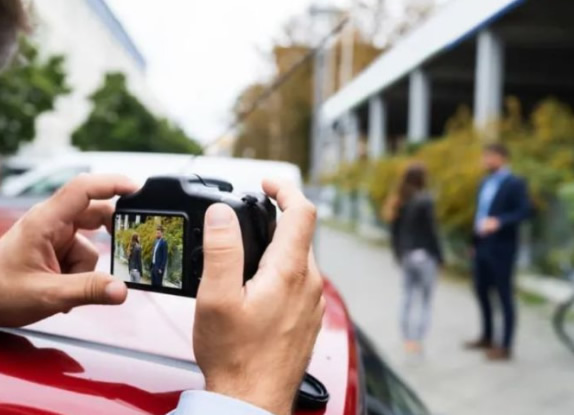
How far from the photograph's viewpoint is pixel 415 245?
615cm

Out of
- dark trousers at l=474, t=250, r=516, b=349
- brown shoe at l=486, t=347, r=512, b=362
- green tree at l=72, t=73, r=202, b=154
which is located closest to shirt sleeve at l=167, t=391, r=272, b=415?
green tree at l=72, t=73, r=202, b=154

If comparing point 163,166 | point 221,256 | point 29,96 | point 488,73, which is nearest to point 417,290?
point 163,166

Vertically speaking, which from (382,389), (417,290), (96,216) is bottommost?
(417,290)

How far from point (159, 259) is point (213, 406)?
9.0 inches

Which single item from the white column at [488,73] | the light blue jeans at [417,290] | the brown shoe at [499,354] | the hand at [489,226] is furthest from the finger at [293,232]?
the white column at [488,73]

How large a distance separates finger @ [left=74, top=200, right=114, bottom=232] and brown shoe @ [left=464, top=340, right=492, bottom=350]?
572 cm

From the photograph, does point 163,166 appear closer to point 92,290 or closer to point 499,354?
point 92,290

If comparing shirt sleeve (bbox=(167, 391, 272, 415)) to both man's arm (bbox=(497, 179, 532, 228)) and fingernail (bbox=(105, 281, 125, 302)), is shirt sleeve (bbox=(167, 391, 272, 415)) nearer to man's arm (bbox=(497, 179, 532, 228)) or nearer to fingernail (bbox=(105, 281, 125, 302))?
fingernail (bbox=(105, 281, 125, 302))

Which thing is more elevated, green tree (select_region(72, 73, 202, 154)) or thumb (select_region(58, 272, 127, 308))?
green tree (select_region(72, 73, 202, 154))

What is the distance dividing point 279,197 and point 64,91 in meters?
15.8

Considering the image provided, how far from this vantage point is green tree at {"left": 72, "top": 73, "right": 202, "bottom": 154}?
11.8 ft

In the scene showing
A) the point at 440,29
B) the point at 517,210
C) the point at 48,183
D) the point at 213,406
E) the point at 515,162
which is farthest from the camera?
the point at 515,162

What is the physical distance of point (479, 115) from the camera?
15.1m

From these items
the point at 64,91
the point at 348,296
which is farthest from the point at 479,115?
the point at 64,91
